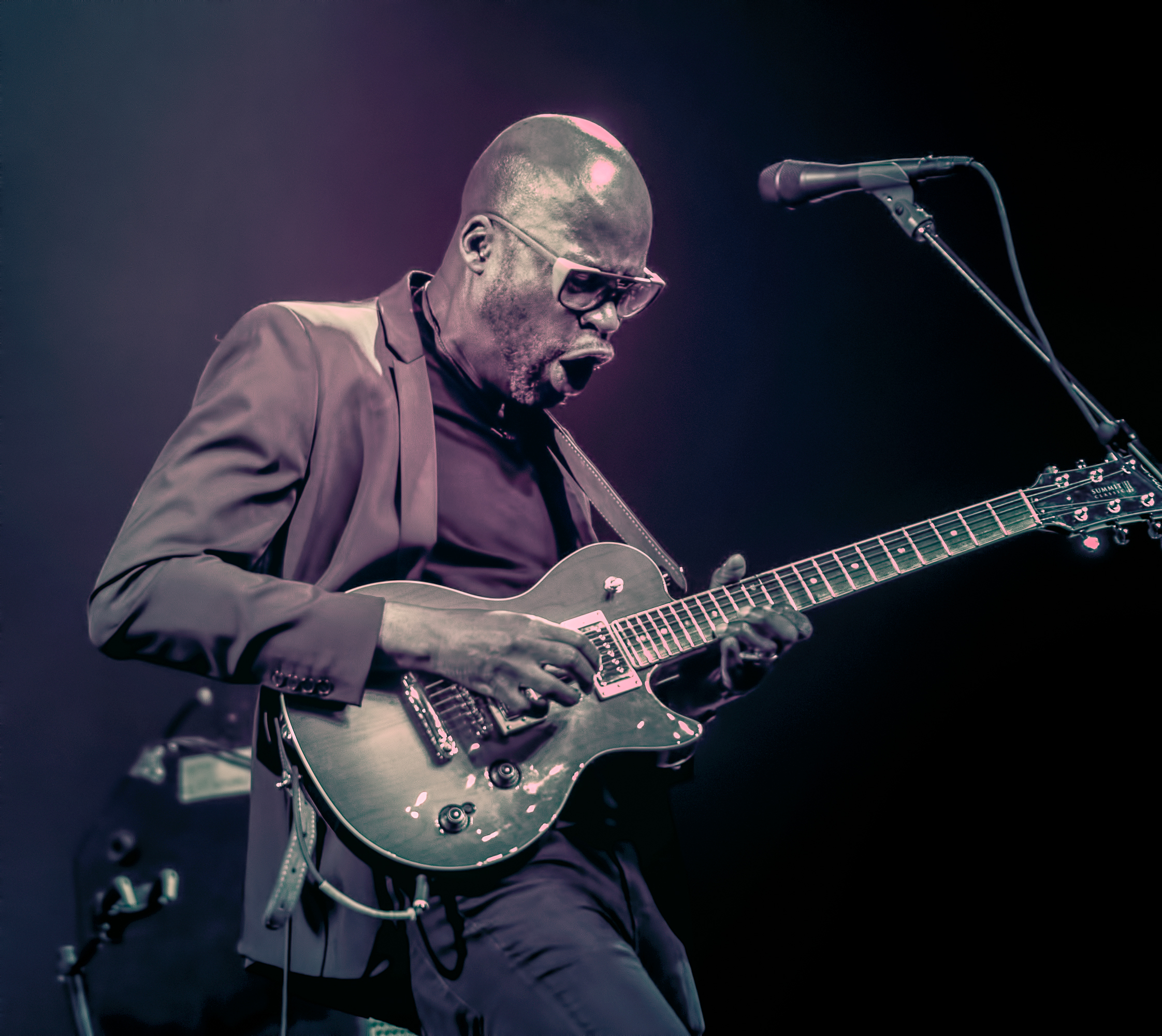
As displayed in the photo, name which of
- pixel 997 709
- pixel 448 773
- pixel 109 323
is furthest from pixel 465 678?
pixel 997 709

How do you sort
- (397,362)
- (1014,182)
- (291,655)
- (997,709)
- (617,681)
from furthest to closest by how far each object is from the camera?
(1014,182) → (997,709) → (397,362) → (617,681) → (291,655)

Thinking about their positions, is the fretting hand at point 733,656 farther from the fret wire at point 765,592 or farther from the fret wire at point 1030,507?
the fret wire at point 1030,507

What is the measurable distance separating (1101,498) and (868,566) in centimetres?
62

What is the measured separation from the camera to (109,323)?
1.93 meters

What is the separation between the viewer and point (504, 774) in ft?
4.98

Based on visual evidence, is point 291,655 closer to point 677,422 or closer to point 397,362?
point 397,362

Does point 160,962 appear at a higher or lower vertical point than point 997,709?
higher

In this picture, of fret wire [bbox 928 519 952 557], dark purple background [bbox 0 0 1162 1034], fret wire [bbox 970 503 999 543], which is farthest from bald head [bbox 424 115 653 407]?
fret wire [bbox 970 503 999 543]

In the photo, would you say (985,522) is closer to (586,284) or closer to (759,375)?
(759,375)

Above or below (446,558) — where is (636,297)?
above

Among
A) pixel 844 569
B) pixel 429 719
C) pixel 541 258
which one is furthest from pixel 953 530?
pixel 429 719

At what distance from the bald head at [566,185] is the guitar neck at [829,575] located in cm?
88

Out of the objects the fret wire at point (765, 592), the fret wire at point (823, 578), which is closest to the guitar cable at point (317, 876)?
the fret wire at point (765, 592)

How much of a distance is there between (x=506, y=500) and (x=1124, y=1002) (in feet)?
7.07
